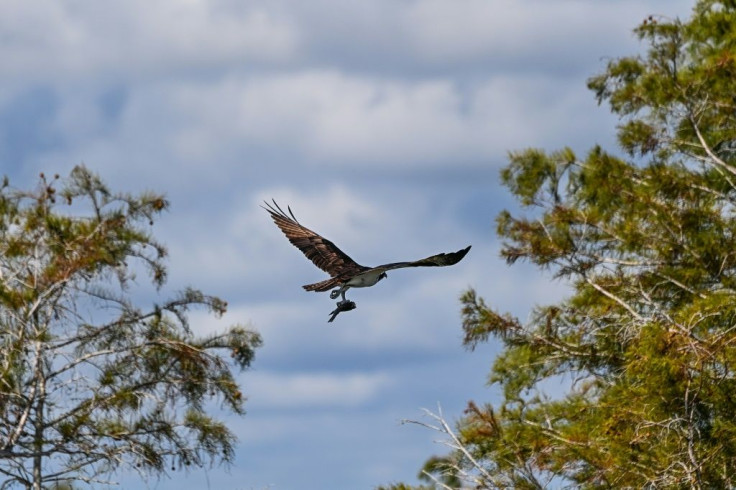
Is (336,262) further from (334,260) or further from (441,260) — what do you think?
(441,260)

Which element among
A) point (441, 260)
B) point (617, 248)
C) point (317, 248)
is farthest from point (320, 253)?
point (617, 248)

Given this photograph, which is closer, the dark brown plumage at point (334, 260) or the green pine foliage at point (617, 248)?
the dark brown plumage at point (334, 260)

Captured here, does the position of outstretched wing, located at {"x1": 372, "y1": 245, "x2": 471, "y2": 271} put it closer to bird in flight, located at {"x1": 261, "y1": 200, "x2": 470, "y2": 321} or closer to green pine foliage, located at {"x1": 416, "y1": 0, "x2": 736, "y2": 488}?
bird in flight, located at {"x1": 261, "y1": 200, "x2": 470, "y2": 321}

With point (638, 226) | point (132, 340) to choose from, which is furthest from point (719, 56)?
point (132, 340)

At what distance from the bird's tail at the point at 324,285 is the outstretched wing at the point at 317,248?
238 mm

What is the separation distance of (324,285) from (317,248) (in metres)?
1.85

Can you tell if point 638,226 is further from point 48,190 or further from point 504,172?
point 48,190

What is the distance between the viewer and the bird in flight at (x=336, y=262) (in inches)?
353

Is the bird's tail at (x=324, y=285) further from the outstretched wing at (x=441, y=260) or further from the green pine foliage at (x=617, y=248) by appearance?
the green pine foliage at (x=617, y=248)

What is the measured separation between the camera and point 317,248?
36.3 ft

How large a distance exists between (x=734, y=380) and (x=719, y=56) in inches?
264

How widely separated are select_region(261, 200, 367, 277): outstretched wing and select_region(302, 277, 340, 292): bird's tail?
9.4 inches

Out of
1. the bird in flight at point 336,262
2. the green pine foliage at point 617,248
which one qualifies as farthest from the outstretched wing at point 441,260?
the green pine foliage at point 617,248

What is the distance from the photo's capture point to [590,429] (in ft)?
52.0
